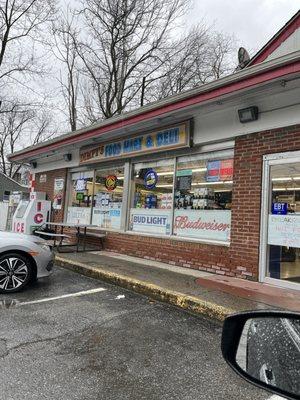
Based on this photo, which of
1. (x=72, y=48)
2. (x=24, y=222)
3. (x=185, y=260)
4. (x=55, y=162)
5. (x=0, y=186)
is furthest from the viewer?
(x=0, y=186)

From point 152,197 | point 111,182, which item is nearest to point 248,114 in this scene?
point 152,197

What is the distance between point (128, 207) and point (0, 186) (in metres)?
27.1

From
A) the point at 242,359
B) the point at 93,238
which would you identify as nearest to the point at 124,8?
the point at 93,238

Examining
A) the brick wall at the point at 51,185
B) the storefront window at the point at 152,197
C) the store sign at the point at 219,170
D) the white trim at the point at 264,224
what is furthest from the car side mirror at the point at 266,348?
the brick wall at the point at 51,185

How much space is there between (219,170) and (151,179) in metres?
2.21

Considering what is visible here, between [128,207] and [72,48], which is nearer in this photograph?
[128,207]

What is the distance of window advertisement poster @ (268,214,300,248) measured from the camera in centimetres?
683

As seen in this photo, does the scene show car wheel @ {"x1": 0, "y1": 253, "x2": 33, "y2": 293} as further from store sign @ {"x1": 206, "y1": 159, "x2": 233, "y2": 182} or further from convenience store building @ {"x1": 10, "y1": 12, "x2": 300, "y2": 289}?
store sign @ {"x1": 206, "y1": 159, "x2": 233, "y2": 182}

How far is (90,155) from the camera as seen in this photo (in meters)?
11.9

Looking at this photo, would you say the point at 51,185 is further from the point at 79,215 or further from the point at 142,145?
the point at 142,145

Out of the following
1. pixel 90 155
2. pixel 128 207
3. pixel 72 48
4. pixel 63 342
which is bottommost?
pixel 63 342

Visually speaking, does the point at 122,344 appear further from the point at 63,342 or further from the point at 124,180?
the point at 124,180

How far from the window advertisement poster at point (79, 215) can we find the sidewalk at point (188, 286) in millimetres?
2937

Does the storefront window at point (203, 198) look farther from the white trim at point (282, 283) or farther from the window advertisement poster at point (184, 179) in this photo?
the white trim at point (282, 283)
